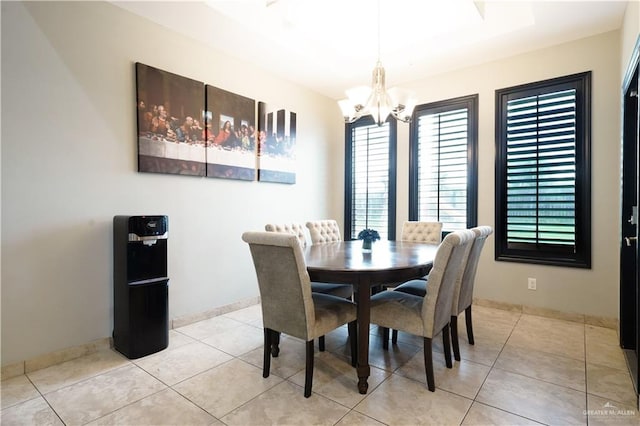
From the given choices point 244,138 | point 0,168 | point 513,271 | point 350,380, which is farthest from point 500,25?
point 0,168

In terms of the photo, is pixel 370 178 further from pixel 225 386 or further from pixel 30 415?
pixel 30 415

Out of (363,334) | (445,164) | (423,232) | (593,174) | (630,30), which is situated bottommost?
(363,334)

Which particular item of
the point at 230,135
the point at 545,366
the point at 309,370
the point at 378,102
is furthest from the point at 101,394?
the point at 545,366

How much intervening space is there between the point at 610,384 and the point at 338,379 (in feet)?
5.72

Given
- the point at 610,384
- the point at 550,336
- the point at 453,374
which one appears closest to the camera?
the point at 610,384

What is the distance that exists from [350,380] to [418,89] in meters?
3.67

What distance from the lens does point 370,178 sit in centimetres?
487

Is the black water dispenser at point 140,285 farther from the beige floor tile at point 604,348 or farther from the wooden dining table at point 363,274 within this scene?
the beige floor tile at point 604,348

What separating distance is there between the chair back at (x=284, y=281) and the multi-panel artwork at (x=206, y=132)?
1.57 meters

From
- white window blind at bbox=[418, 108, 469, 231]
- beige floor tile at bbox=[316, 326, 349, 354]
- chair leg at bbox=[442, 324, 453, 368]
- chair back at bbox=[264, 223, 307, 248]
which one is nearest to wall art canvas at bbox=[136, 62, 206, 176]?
chair back at bbox=[264, 223, 307, 248]

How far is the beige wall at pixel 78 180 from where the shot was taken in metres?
2.29

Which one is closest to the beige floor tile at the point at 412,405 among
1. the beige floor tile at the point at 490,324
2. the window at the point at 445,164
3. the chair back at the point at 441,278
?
the chair back at the point at 441,278

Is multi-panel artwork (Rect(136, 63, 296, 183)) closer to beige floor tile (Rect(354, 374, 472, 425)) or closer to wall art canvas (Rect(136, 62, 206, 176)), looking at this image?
wall art canvas (Rect(136, 62, 206, 176))

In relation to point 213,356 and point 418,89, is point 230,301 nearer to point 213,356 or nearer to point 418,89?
point 213,356
